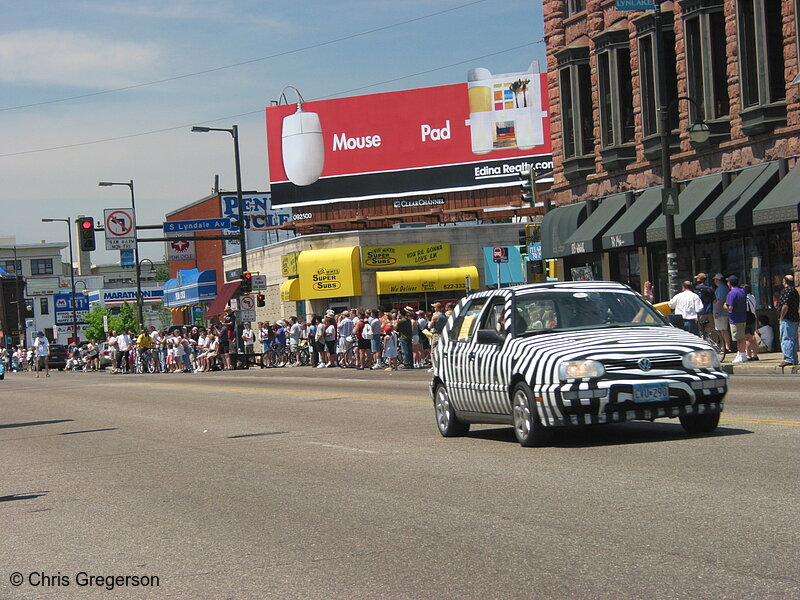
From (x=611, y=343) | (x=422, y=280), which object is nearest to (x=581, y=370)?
(x=611, y=343)

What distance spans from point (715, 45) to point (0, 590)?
2791 cm

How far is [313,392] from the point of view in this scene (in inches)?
997

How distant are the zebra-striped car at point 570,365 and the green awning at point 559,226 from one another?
82.5 ft

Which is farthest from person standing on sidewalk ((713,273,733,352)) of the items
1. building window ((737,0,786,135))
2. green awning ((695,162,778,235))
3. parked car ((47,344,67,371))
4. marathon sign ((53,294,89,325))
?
marathon sign ((53,294,89,325))

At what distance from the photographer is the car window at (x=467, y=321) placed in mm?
13500

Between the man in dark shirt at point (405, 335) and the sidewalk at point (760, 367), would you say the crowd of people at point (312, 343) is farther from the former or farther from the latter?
the sidewalk at point (760, 367)

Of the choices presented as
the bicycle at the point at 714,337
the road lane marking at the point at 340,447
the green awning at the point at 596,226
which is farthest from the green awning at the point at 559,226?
the road lane marking at the point at 340,447

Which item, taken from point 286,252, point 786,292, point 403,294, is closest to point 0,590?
point 786,292

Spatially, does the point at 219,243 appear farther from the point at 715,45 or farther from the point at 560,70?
the point at 715,45

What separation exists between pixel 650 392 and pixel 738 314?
46.9 ft

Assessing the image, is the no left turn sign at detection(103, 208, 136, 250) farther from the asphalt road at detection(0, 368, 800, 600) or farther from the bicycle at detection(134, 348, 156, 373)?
the asphalt road at detection(0, 368, 800, 600)

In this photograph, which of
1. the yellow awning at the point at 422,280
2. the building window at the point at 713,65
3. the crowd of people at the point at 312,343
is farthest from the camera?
the yellow awning at the point at 422,280

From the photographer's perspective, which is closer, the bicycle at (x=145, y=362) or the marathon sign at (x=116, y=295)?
the bicycle at (x=145, y=362)

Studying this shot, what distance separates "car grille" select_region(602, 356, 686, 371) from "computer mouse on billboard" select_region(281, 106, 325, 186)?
53.1m
